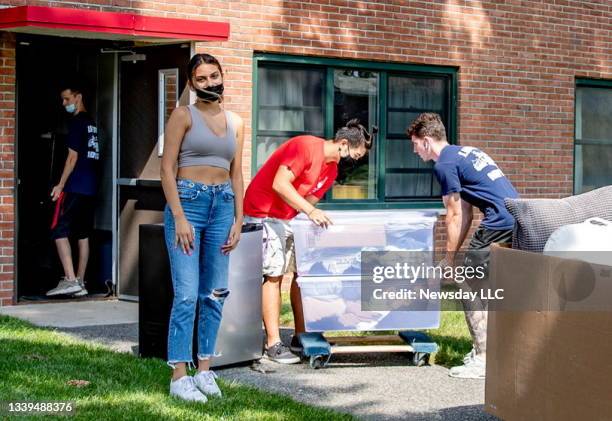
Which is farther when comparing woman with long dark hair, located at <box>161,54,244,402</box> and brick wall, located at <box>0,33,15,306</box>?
brick wall, located at <box>0,33,15,306</box>

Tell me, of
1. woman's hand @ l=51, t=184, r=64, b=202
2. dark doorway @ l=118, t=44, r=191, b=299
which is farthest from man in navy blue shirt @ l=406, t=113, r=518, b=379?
woman's hand @ l=51, t=184, r=64, b=202

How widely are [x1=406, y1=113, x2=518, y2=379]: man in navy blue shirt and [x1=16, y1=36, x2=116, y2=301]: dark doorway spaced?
498 centimetres

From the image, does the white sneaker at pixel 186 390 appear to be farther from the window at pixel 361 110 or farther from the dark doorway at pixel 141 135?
the window at pixel 361 110

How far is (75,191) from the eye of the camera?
11203 millimetres

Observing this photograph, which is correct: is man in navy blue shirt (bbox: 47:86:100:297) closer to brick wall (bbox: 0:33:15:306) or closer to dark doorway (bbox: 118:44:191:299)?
dark doorway (bbox: 118:44:191:299)

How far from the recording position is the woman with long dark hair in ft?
21.1

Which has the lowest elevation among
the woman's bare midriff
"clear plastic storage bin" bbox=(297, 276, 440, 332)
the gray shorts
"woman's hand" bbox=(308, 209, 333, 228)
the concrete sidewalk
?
the concrete sidewalk

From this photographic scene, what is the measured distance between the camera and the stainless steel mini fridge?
759 cm

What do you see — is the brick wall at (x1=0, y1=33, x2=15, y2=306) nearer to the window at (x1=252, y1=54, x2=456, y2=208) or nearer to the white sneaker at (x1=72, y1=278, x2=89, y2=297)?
the white sneaker at (x1=72, y1=278, x2=89, y2=297)

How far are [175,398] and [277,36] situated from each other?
5.95 meters

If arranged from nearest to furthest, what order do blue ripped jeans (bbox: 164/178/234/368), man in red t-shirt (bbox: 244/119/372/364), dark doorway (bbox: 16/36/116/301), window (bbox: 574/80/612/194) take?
blue ripped jeans (bbox: 164/178/234/368), man in red t-shirt (bbox: 244/119/372/364), dark doorway (bbox: 16/36/116/301), window (bbox: 574/80/612/194)

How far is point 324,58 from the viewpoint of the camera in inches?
475

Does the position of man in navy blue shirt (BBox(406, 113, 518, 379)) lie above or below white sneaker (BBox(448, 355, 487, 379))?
above

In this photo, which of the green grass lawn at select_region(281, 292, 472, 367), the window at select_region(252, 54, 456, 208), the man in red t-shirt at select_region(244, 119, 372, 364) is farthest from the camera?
the window at select_region(252, 54, 456, 208)
